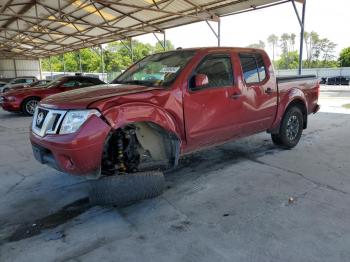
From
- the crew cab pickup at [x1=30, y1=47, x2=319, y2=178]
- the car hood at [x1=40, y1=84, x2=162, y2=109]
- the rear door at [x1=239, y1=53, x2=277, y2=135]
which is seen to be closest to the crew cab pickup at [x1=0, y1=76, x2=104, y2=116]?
the crew cab pickup at [x1=30, y1=47, x2=319, y2=178]

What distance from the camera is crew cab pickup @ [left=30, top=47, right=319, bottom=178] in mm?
3090

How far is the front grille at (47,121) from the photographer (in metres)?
3.19

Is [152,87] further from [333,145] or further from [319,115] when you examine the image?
[319,115]

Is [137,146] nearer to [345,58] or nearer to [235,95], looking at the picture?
[235,95]

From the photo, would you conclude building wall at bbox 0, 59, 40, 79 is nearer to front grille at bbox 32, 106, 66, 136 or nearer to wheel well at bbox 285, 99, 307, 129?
front grille at bbox 32, 106, 66, 136

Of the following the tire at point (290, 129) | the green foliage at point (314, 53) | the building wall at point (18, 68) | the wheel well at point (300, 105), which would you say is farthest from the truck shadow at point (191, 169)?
the green foliage at point (314, 53)

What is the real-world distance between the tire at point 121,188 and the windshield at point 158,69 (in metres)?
1.23

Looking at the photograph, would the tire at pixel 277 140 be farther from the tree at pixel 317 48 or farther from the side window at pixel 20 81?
the tree at pixel 317 48

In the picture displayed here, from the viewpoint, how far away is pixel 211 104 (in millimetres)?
4062

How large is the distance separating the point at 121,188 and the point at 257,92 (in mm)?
2710

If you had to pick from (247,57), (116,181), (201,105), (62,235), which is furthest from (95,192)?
(247,57)

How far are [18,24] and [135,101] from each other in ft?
64.7

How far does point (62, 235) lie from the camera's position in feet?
9.71

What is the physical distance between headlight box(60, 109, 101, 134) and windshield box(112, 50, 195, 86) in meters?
1.09
